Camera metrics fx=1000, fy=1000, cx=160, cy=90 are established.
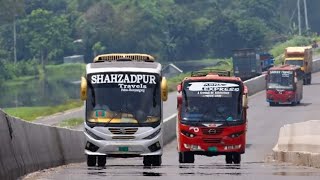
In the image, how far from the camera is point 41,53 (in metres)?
164

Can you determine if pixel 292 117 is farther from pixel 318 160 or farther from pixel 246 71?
pixel 318 160

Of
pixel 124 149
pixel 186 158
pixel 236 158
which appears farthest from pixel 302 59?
pixel 124 149

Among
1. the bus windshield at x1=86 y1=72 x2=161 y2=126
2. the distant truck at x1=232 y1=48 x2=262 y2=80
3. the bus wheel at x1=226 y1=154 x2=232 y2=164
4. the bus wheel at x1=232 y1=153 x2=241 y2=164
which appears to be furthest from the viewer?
the distant truck at x1=232 y1=48 x2=262 y2=80

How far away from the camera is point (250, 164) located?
2928 centimetres

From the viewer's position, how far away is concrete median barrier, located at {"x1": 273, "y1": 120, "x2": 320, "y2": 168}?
85.6ft

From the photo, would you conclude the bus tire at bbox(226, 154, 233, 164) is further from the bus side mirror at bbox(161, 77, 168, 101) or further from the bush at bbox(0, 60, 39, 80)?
the bush at bbox(0, 60, 39, 80)

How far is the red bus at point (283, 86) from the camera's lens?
236 ft

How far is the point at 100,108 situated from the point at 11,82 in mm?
129936

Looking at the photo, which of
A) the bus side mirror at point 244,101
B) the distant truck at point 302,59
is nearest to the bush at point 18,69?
the distant truck at point 302,59

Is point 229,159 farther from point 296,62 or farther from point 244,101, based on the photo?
point 296,62

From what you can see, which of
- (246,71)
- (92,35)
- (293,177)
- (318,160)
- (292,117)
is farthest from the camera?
(92,35)

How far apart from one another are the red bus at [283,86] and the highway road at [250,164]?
2.17 ft

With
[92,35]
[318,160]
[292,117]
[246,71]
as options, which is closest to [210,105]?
[318,160]

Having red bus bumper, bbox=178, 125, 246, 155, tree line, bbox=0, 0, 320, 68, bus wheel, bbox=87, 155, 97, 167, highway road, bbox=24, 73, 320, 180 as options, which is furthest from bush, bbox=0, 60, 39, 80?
bus wheel, bbox=87, 155, 97, 167
